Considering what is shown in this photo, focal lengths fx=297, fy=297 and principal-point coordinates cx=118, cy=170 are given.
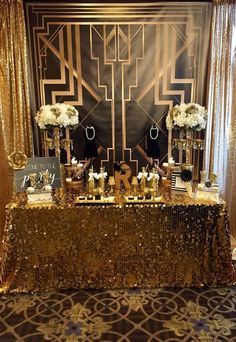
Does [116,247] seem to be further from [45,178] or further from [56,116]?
[56,116]

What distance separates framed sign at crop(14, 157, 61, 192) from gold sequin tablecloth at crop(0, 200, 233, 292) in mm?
257

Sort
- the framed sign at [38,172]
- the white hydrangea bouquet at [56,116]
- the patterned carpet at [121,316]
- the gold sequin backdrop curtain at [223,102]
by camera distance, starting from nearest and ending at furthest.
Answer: the patterned carpet at [121,316]
the framed sign at [38,172]
the white hydrangea bouquet at [56,116]
the gold sequin backdrop curtain at [223,102]

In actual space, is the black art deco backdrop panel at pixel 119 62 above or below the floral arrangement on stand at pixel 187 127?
above

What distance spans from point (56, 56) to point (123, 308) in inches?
97.6

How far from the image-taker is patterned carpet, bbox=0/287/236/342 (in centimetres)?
215

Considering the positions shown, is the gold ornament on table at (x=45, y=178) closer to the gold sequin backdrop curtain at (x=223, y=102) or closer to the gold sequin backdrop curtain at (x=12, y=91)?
the gold sequin backdrop curtain at (x=12, y=91)

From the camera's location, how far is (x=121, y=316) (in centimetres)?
233

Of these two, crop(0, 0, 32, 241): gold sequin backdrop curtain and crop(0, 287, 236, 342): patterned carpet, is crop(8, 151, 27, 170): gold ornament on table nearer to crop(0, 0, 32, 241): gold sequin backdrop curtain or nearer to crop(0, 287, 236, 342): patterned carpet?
crop(0, 0, 32, 241): gold sequin backdrop curtain

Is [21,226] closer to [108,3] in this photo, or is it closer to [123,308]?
[123,308]

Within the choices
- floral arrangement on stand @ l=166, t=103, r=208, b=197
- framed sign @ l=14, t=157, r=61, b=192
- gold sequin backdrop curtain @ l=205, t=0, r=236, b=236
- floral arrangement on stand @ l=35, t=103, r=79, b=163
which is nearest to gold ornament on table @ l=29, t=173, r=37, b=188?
framed sign @ l=14, t=157, r=61, b=192

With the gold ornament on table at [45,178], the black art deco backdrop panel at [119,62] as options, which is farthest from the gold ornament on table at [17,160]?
the black art deco backdrop panel at [119,62]

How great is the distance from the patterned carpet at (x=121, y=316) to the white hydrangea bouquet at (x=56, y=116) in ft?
5.08

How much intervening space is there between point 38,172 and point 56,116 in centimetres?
56

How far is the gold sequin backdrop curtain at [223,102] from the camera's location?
2.96 meters
